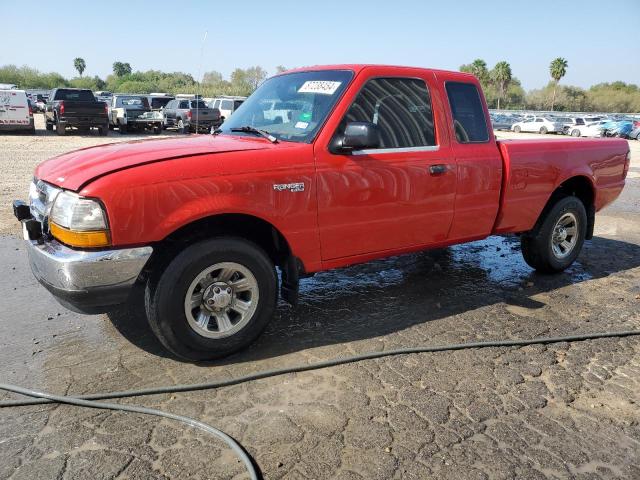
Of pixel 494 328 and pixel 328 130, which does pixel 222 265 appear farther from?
pixel 494 328

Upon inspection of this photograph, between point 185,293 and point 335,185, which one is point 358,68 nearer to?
point 335,185

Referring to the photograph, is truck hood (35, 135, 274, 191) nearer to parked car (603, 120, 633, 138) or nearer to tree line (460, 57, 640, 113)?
parked car (603, 120, 633, 138)

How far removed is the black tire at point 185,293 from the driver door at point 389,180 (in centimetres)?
55

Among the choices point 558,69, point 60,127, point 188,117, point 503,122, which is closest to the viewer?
point 60,127

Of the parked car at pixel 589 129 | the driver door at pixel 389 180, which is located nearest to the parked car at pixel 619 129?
the parked car at pixel 589 129

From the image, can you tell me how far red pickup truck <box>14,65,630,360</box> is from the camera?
3111mm

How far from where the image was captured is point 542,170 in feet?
16.8

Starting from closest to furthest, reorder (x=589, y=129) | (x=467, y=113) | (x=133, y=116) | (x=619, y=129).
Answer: (x=467, y=113)
(x=133, y=116)
(x=619, y=129)
(x=589, y=129)

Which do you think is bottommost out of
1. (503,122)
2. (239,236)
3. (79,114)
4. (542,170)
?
(239,236)

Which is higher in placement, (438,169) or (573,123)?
(573,123)

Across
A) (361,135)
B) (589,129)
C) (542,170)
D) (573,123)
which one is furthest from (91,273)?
(573,123)

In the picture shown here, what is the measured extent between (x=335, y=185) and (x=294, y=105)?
83 cm

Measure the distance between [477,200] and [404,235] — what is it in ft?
2.82

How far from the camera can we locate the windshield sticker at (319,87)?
13.1 feet
